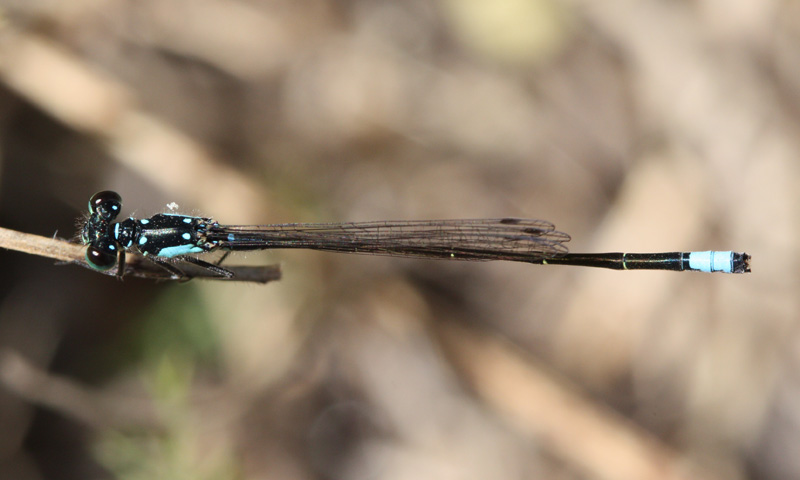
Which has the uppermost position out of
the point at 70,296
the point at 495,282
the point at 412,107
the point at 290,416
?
the point at 412,107

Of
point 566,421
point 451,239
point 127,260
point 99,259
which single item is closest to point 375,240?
point 451,239

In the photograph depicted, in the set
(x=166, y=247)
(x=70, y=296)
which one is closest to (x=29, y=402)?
(x=70, y=296)

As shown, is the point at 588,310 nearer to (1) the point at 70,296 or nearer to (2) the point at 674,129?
(2) the point at 674,129

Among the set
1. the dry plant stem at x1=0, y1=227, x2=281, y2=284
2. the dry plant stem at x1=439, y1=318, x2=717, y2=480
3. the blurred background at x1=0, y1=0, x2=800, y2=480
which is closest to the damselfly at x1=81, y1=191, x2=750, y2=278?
the dry plant stem at x1=0, y1=227, x2=281, y2=284

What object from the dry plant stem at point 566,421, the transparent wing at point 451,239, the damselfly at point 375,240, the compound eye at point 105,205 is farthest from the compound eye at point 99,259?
the dry plant stem at point 566,421

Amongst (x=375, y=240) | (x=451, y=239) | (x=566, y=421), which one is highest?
(x=451, y=239)

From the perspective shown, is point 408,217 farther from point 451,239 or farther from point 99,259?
point 99,259

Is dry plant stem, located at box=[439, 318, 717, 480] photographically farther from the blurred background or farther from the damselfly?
the damselfly
